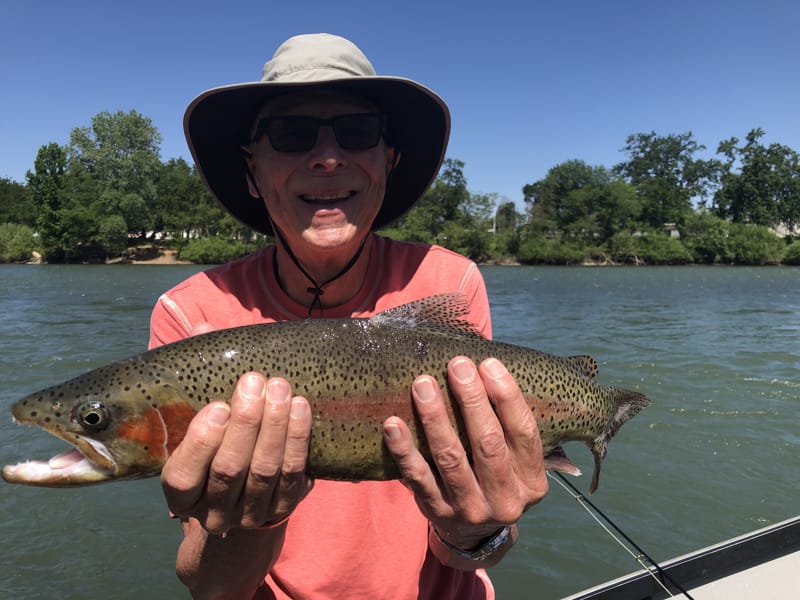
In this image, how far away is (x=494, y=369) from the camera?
2.28 m

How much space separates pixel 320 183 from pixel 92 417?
147 centimetres

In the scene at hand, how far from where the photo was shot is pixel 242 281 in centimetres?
323

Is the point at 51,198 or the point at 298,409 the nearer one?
the point at 298,409

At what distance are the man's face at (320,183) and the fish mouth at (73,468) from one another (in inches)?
51.5

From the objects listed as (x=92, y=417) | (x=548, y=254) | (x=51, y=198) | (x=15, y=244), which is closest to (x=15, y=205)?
(x=51, y=198)

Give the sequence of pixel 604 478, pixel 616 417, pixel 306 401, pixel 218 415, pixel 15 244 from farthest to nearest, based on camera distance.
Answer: pixel 15 244 < pixel 604 478 < pixel 616 417 < pixel 306 401 < pixel 218 415

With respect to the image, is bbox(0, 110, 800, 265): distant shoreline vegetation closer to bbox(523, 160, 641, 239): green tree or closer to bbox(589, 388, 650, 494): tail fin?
bbox(523, 160, 641, 239): green tree

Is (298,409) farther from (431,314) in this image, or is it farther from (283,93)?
(283,93)

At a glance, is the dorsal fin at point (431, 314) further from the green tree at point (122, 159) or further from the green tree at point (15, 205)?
the green tree at point (15, 205)

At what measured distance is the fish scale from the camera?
2283mm

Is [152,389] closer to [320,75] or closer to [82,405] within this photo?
[82,405]

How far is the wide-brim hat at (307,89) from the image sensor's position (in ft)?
9.83

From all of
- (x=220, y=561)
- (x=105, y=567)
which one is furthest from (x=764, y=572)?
(x=105, y=567)

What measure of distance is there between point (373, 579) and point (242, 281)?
168 cm
